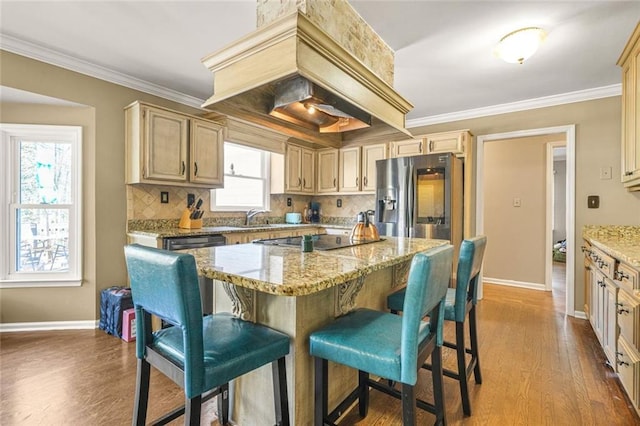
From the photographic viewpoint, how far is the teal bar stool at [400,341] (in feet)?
3.68

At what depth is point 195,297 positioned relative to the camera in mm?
1048

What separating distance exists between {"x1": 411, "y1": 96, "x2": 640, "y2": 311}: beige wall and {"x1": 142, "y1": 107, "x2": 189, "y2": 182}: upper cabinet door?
13.3 feet

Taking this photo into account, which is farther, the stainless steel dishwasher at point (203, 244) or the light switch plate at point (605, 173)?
the light switch plate at point (605, 173)

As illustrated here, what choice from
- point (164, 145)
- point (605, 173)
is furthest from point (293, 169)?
point (605, 173)

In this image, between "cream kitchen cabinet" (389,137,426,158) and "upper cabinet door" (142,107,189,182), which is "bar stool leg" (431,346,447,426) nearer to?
"upper cabinet door" (142,107,189,182)

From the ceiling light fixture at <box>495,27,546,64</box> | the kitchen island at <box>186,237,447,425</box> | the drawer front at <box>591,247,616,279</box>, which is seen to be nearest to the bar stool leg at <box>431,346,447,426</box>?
the kitchen island at <box>186,237,447,425</box>

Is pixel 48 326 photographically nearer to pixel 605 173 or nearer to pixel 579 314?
pixel 579 314

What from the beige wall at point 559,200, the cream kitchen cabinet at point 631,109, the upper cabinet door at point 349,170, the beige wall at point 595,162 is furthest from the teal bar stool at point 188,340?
the beige wall at point 559,200

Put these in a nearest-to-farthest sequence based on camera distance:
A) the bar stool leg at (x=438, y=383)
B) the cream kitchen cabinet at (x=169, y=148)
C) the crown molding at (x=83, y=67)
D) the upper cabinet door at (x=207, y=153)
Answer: the bar stool leg at (x=438, y=383) < the crown molding at (x=83, y=67) < the cream kitchen cabinet at (x=169, y=148) < the upper cabinet door at (x=207, y=153)

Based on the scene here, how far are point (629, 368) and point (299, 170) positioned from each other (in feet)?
12.9

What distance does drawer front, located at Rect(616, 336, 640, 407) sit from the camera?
1646 millimetres

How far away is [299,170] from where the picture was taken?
15.6 ft

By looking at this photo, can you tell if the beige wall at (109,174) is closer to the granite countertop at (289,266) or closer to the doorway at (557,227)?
the doorway at (557,227)

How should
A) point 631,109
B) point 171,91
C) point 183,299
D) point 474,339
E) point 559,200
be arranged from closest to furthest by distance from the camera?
1. point 183,299
2. point 474,339
3. point 631,109
4. point 171,91
5. point 559,200
